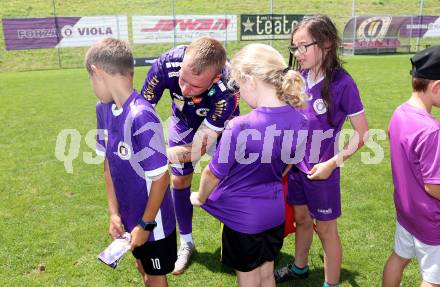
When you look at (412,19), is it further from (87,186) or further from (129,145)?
(129,145)

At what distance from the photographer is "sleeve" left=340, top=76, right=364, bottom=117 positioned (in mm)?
2828

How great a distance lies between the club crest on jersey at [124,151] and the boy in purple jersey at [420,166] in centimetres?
162

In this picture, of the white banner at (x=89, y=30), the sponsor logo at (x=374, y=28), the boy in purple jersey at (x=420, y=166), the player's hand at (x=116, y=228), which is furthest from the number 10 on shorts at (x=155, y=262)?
the sponsor logo at (x=374, y=28)

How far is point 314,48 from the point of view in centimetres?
286

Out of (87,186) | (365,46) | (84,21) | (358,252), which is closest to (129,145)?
(358,252)

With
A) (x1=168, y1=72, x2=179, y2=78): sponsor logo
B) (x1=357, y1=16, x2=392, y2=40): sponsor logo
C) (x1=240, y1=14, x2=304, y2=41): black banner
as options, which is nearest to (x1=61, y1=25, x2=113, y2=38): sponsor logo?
(x1=240, y1=14, x2=304, y2=41): black banner

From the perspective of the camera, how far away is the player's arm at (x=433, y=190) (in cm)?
229

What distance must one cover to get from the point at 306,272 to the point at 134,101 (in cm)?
223

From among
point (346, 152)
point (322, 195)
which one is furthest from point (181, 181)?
point (346, 152)

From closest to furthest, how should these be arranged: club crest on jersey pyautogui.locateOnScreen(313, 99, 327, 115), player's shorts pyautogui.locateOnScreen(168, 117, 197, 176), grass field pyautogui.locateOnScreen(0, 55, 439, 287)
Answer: club crest on jersey pyautogui.locateOnScreen(313, 99, 327, 115) → grass field pyautogui.locateOnScreen(0, 55, 439, 287) → player's shorts pyautogui.locateOnScreen(168, 117, 197, 176)

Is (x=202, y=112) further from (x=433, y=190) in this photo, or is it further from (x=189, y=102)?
(x=433, y=190)

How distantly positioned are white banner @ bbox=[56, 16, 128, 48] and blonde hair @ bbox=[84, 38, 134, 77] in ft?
60.6

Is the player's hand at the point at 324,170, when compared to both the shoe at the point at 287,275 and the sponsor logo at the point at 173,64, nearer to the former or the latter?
the shoe at the point at 287,275

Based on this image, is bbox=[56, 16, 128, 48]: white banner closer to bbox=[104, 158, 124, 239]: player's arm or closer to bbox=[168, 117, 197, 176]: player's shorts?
bbox=[168, 117, 197, 176]: player's shorts
